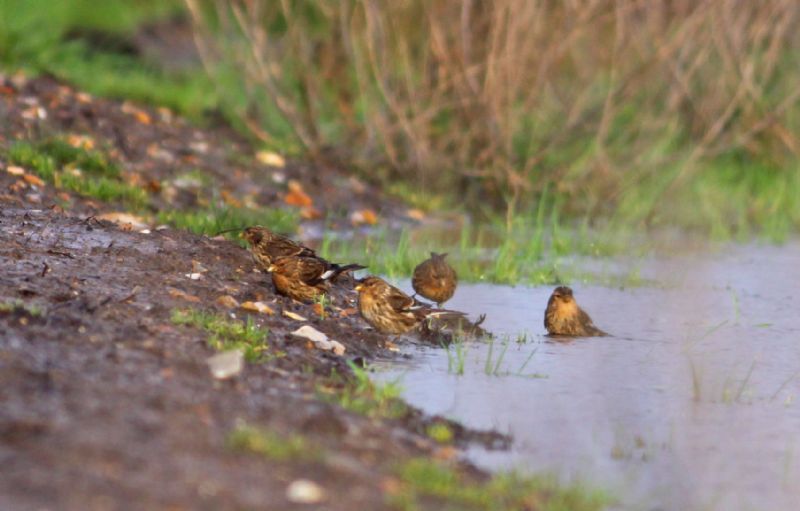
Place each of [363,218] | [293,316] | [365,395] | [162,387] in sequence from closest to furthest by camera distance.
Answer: [162,387]
[365,395]
[293,316]
[363,218]

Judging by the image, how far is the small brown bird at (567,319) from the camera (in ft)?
25.0

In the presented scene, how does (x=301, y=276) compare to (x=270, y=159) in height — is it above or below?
below

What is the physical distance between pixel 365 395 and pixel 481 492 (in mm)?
1205

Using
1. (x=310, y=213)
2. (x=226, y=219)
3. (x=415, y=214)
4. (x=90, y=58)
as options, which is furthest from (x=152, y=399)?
(x=90, y=58)

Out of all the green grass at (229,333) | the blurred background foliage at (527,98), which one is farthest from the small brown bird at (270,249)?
the blurred background foliage at (527,98)

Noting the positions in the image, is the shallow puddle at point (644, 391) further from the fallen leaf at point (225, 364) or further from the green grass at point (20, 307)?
the green grass at point (20, 307)

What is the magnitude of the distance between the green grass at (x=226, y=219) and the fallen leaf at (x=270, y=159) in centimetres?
135

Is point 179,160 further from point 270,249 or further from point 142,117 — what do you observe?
point 270,249

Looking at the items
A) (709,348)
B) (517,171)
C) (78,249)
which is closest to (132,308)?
(78,249)

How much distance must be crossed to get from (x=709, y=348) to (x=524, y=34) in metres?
4.55

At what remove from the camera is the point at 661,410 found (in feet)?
19.7

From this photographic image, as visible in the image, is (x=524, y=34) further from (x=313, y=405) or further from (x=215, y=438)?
(x=215, y=438)

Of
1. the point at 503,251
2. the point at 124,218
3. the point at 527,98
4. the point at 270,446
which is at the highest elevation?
the point at 527,98

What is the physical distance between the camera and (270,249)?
315 inches
